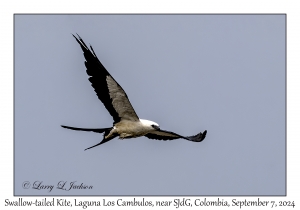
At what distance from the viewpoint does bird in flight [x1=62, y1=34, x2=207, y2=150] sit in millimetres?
15141

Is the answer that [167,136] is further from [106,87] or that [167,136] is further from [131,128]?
[106,87]

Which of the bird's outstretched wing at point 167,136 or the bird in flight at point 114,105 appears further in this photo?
the bird's outstretched wing at point 167,136

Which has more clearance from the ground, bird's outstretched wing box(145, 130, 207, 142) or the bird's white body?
the bird's white body

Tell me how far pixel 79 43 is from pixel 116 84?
1.08 m

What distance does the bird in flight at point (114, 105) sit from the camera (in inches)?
596

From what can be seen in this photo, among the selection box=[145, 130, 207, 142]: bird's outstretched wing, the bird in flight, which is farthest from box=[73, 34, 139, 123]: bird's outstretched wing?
box=[145, 130, 207, 142]: bird's outstretched wing

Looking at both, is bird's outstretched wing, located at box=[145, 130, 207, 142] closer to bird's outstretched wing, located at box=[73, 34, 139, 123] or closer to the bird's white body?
the bird's white body

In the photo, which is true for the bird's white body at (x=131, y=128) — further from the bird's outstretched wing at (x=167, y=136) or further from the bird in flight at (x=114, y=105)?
the bird's outstretched wing at (x=167, y=136)

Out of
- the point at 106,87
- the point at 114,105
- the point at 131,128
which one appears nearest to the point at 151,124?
the point at 131,128

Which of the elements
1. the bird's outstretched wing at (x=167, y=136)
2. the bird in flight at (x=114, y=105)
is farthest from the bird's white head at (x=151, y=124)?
the bird's outstretched wing at (x=167, y=136)

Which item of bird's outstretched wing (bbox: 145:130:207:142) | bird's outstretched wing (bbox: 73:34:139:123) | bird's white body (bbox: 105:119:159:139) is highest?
bird's outstretched wing (bbox: 73:34:139:123)

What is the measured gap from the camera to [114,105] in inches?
613
